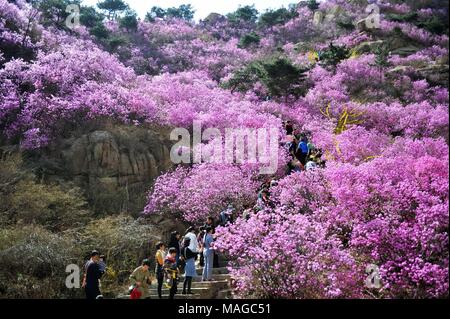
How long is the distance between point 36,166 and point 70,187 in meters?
1.66

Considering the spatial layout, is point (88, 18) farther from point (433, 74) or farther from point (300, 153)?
point (300, 153)

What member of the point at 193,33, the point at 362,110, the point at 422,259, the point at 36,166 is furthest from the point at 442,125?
the point at 193,33

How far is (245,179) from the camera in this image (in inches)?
719

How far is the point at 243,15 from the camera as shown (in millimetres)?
51656

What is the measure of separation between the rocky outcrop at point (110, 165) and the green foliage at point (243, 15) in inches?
1299

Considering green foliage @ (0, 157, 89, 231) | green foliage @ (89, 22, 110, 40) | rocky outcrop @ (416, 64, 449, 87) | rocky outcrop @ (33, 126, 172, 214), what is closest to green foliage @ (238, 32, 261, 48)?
green foliage @ (89, 22, 110, 40)

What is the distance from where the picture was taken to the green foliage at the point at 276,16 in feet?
154

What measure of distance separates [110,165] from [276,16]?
32.0 m

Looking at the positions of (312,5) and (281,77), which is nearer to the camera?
(281,77)

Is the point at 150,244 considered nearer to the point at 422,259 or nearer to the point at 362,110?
the point at 422,259

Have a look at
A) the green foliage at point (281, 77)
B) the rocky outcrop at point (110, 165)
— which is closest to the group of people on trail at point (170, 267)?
the rocky outcrop at point (110, 165)

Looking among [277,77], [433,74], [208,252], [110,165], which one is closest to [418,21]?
[433,74]

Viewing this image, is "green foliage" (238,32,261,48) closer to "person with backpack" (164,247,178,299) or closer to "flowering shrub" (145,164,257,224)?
"flowering shrub" (145,164,257,224)

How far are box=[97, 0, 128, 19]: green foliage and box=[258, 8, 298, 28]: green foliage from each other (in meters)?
14.8
